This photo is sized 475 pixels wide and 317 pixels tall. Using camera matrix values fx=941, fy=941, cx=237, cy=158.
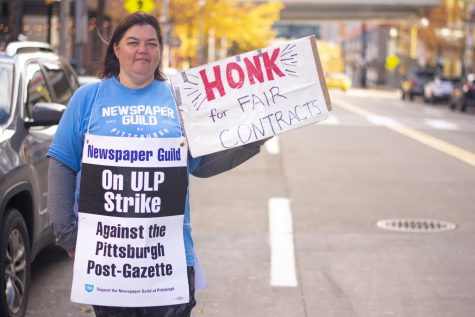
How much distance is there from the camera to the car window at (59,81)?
25.1 ft

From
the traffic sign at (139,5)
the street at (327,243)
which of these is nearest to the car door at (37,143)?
the street at (327,243)

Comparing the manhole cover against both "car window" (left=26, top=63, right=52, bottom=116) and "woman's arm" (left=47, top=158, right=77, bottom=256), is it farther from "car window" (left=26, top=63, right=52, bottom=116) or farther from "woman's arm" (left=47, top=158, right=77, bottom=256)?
"woman's arm" (left=47, top=158, right=77, bottom=256)

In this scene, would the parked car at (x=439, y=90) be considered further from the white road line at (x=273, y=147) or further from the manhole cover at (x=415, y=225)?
the manhole cover at (x=415, y=225)

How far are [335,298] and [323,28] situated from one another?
191512 millimetres

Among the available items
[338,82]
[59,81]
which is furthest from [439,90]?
[59,81]

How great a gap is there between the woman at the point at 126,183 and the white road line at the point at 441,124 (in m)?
23.6

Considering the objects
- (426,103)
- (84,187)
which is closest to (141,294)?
(84,187)

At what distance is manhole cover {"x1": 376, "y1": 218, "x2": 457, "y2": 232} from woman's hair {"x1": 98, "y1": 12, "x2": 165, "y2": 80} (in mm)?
6079

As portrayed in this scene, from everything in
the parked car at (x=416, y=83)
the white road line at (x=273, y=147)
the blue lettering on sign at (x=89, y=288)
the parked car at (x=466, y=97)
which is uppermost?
the blue lettering on sign at (x=89, y=288)

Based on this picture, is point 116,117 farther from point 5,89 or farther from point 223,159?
point 5,89

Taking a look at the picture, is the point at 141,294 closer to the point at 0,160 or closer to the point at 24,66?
the point at 0,160

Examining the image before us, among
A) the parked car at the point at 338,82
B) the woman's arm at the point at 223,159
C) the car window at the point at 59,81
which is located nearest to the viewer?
the woman's arm at the point at 223,159

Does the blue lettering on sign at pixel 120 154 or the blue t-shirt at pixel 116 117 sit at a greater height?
the blue t-shirt at pixel 116 117

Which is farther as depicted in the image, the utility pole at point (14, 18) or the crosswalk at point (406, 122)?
the crosswalk at point (406, 122)
